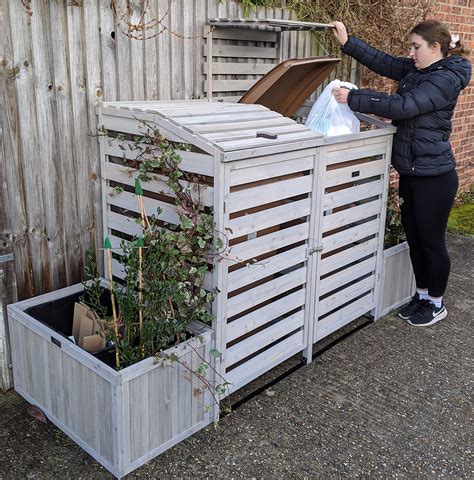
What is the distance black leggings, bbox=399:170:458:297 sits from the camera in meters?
3.99

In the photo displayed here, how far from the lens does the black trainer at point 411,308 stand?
14.4 ft

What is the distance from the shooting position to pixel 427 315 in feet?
14.1

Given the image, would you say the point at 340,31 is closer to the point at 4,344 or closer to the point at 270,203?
the point at 270,203

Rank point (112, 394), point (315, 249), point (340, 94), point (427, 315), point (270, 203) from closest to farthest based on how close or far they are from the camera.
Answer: point (112, 394), point (270, 203), point (315, 249), point (340, 94), point (427, 315)

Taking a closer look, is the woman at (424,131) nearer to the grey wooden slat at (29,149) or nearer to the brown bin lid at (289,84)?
the brown bin lid at (289,84)

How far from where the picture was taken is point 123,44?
336 centimetres

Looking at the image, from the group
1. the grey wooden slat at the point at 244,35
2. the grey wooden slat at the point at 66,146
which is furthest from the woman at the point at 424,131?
the grey wooden slat at the point at 66,146

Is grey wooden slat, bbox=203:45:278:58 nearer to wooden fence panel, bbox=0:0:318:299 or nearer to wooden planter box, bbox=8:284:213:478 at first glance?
wooden fence panel, bbox=0:0:318:299

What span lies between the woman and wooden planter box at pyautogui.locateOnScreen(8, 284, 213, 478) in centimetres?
184

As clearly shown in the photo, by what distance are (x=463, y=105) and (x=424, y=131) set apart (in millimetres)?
3714

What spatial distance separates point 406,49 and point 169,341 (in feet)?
12.6

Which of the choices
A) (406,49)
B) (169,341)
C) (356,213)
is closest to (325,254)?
(356,213)

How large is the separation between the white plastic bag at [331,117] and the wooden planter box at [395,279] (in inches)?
39.1

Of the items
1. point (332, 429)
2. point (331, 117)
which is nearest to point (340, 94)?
point (331, 117)
